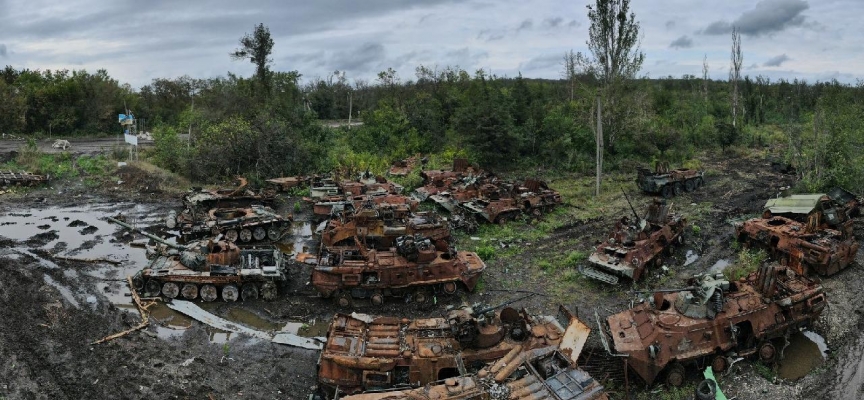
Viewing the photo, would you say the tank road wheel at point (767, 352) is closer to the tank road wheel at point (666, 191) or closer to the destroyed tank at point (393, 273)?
the destroyed tank at point (393, 273)

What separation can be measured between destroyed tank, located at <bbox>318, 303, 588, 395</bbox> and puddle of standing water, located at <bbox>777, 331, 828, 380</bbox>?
16.9ft

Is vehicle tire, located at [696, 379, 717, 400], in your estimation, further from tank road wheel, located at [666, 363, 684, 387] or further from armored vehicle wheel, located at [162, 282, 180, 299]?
armored vehicle wheel, located at [162, 282, 180, 299]

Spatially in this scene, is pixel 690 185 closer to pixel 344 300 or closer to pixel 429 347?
pixel 344 300

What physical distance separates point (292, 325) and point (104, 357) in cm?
426

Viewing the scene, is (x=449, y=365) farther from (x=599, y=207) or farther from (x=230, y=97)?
(x=230, y=97)

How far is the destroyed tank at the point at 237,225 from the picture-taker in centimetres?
2081

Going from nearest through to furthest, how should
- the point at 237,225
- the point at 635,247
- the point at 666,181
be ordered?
the point at 635,247 < the point at 237,225 < the point at 666,181

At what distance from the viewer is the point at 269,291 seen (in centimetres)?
1616

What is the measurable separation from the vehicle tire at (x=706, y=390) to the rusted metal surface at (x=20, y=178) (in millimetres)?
32156

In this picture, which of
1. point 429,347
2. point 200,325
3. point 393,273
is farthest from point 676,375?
point 200,325

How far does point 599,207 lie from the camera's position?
26.6 metres

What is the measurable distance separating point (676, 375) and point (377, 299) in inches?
303

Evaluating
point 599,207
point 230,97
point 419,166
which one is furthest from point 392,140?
point 599,207

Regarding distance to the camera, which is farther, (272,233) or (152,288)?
(272,233)
